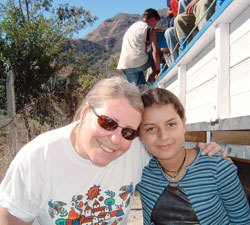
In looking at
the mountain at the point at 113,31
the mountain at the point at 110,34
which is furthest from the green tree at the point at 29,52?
the mountain at the point at 113,31

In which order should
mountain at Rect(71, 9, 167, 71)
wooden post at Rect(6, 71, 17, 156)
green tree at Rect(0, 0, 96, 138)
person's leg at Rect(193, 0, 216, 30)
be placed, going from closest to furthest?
person's leg at Rect(193, 0, 216, 30) → wooden post at Rect(6, 71, 17, 156) → green tree at Rect(0, 0, 96, 138) → mountain at Rect(71, 9, 167, 71)

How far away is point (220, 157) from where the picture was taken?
1.94 meters

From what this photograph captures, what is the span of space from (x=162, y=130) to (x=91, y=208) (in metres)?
0.73

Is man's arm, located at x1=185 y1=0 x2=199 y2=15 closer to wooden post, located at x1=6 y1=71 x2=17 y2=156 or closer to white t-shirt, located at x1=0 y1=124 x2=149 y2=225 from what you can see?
white t-shirt, located at x1=0 y1=124 x2=149 y2=225

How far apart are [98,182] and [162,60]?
3.95 m

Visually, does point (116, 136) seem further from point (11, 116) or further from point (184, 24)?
point (11, 116)

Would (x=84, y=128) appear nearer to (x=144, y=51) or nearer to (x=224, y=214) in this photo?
(x=224, y=214)

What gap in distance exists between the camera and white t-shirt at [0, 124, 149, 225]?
72.8 inches

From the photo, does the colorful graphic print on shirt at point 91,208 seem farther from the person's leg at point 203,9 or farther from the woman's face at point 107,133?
the person's leg at point 203,9

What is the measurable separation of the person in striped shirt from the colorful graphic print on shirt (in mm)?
239

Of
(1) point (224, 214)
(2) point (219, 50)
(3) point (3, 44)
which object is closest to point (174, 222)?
(1) point (224, 214)

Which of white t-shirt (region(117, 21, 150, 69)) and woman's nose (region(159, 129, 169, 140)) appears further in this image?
white t-shirt (region(117, 21, 150, 69))

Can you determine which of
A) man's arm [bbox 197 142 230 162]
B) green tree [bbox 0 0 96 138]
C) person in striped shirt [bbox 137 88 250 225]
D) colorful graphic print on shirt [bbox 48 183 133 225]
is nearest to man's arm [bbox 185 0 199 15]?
person in striped shirt [bbox 137 88 250 225]

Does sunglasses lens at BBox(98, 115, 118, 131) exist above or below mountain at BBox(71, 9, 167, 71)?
below
